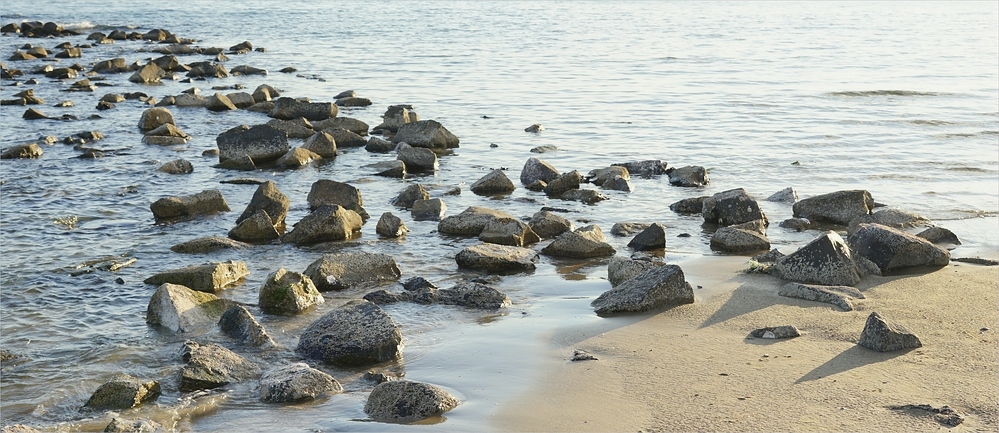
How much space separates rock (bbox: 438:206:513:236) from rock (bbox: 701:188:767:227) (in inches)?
98.5

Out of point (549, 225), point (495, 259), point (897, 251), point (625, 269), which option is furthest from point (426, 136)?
point (897, 251)

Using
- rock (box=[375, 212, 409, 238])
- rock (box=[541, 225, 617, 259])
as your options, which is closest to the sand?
rock (box=[541, 225, 617, 259])

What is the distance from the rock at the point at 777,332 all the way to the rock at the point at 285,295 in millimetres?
3809

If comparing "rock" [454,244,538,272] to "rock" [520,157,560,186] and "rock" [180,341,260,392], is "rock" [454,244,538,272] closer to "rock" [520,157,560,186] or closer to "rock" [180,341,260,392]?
"rock" [180,341,260,392]

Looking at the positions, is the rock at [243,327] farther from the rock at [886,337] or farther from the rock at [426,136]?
the rock at [426,136]

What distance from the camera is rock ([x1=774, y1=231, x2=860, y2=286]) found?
28.6 feet

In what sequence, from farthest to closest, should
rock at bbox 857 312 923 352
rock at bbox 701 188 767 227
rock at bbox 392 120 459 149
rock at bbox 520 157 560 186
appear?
rock at bbox 392 120 459 149
rock at bbox 520 157 560 186
rock at bbox 701 188 767 227
rock at bbox 857 312 923 352

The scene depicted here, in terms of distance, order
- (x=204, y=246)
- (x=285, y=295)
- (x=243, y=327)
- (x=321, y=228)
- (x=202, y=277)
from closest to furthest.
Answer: (x=243, y=327) < (x=285, y=295) < (x=202, y=277) < (x=204, y=246) < (x=321, y=228)

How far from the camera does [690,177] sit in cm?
1382

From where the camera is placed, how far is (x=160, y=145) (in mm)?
16578

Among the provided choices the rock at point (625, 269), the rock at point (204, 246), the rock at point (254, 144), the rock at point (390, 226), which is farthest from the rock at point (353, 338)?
the rock at point (254, 144)

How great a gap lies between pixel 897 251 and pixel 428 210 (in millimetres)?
5473

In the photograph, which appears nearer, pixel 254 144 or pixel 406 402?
pixel 406 402

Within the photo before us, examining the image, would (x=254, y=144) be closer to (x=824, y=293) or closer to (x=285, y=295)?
(x=285, y=295)
